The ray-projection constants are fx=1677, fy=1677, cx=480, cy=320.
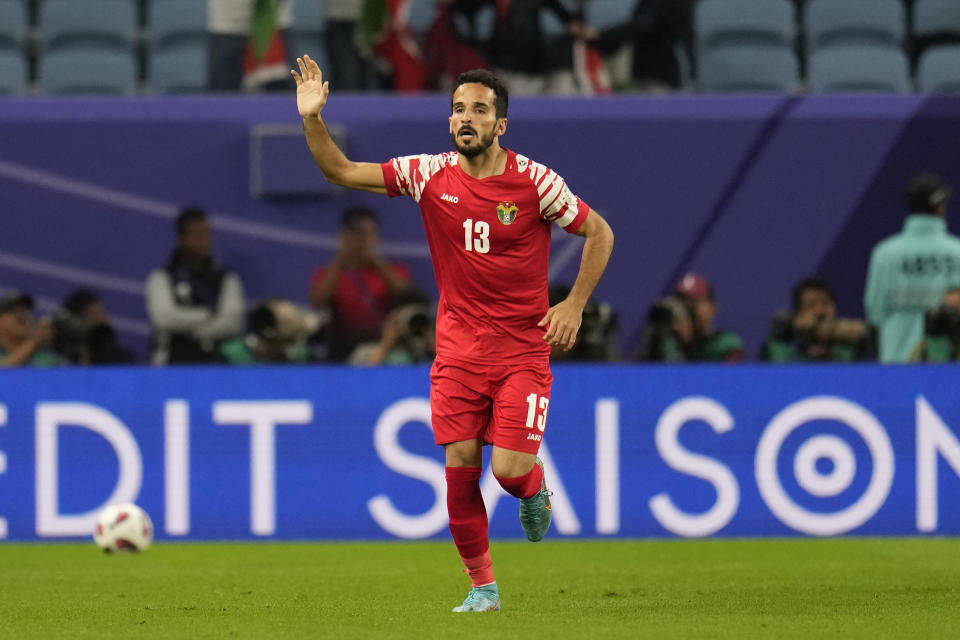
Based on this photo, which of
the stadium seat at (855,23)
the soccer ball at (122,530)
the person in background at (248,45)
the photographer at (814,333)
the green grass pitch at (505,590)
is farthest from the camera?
the stadium seat at (855,23)

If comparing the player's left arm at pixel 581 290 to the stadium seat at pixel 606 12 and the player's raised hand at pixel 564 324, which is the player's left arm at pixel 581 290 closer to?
the player's raised hand at pixel 564 324

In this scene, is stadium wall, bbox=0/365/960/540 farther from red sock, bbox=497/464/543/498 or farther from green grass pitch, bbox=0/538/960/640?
red sock, bbox=497/464/543/498

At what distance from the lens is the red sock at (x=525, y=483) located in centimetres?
654

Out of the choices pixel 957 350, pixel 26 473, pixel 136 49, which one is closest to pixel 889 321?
pixel 957 350

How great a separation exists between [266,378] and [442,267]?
3666 millimetres

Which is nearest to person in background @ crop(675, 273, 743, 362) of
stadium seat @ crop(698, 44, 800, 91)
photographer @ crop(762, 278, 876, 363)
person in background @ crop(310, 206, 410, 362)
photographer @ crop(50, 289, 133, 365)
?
photographer @ crop(762, 278, 876, 363)

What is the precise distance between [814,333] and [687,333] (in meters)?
0.84

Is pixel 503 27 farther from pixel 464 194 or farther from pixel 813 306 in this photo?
pixel 464 194

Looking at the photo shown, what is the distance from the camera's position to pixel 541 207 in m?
6.53

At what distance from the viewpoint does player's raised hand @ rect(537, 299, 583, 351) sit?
6340mm

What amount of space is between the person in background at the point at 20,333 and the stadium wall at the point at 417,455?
0.83m

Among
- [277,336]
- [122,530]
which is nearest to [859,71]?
[277,336]

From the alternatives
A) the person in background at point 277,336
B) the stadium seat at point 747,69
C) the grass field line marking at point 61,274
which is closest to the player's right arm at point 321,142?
the person in background at point 277,336

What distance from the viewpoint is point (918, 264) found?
1077cm
